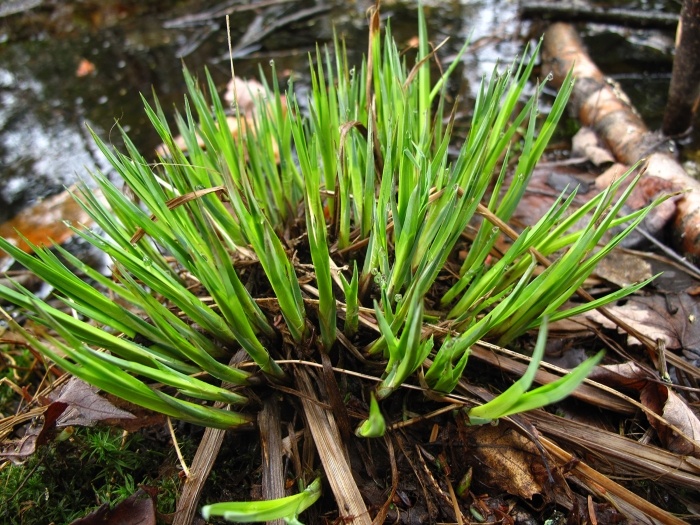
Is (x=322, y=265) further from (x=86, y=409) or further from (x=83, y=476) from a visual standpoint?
(x=83, y=476)

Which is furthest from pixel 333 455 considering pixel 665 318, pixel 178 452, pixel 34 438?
pixel 665 318

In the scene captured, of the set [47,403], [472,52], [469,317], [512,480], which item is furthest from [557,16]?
[47,403]

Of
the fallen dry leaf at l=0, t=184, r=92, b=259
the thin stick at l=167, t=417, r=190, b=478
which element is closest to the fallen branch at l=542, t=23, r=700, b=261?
the thin stick at l=167, t=417, r=190, b=478

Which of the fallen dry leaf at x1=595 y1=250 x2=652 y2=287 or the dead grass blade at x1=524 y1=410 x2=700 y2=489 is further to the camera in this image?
the fallen dry leaf at x1=595 y1=250 x2=652 y2=287

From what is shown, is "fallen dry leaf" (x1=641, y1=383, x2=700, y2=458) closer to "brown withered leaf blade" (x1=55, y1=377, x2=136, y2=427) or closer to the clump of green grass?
the clump of green grass

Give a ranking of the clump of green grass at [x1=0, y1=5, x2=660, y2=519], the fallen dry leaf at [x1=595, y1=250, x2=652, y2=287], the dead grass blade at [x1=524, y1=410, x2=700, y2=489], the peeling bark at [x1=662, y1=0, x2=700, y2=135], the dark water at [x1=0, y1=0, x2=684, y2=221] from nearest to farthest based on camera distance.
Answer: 1. the clump of green grass at [x1=0, y1=5, x2=660, y2=519]
2. the dead grass blade at [x1=524, y1=410, x2=700, y2=489]
3. the fallen dry leaf at [x1=595, y1=250, x2=652, y2=287]
4. the peeling bark at [x1=662, y1=0, x2=700, y2=135]
5. the dark water at [x1=0, y1=0, x2=684, y2=221]

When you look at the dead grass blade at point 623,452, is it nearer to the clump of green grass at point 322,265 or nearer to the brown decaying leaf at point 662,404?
the brown decaying leaf at point 662,404

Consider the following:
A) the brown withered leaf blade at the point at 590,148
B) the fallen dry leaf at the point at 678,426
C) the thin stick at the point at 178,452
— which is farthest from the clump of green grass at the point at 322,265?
the brown withered leaf blade at the point at 590,148
